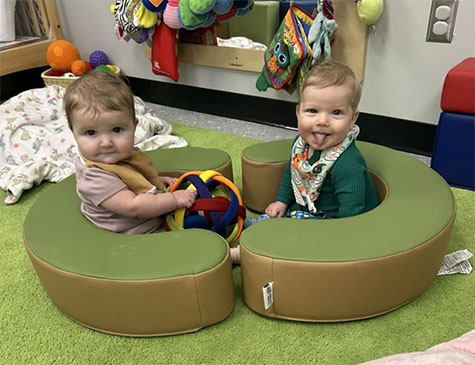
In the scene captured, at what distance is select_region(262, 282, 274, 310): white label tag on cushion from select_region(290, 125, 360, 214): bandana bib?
392 mm

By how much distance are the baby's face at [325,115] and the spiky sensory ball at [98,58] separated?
7.03 feet

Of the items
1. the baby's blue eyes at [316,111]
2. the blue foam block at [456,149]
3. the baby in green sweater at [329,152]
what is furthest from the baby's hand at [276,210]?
the blue foam block at [456,149]

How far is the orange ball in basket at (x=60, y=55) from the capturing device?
118 inches

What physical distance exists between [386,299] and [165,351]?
0.61 metres

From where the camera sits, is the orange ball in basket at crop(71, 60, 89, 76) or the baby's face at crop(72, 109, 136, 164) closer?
the baby's face at crop(72, 109, 136, 164)

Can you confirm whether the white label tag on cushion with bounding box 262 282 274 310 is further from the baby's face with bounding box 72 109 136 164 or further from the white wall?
the white wall

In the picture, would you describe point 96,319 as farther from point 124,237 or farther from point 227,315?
point 227,315

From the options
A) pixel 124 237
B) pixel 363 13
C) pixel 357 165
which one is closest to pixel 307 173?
pixel 357 165

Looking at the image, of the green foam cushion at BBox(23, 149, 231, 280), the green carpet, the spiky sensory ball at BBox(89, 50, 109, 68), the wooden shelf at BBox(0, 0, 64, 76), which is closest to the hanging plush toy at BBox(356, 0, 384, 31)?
the green carpet

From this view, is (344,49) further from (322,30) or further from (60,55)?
(60,55)

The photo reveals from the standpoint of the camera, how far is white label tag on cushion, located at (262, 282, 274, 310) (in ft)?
3.90

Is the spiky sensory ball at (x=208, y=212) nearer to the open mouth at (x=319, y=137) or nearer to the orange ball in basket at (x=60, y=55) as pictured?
the open mouth at (x=319, y=137)

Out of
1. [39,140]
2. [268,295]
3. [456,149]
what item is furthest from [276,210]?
[39,140]

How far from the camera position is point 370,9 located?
77.9 inches
